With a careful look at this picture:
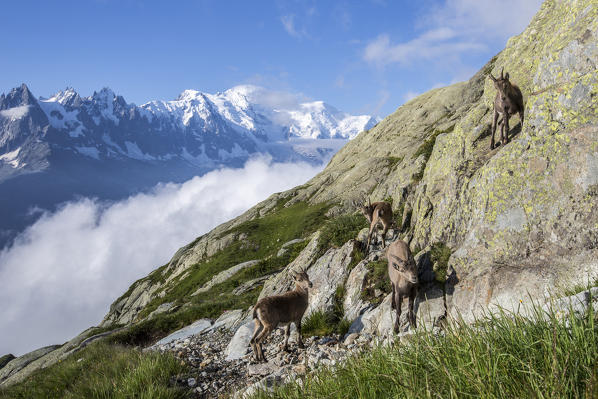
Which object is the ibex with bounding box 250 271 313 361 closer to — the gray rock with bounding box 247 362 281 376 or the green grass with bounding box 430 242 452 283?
the gray rock with bounding box 247 362 281 376

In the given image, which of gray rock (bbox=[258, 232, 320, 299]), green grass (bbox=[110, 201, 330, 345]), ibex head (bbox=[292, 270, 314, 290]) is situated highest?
green grass (bbox=[110, 201, 330, 345])

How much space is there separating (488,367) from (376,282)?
34.4ft

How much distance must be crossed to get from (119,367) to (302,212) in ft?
211

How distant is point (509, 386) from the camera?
321cm

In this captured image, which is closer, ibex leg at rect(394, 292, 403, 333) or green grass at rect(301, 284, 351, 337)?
ibex leg at rect(394, 292, 403, 333)

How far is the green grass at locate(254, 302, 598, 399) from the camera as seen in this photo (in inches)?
116

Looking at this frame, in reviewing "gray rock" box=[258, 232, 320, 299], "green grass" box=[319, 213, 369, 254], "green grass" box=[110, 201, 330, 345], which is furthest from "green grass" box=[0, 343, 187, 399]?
"green grass" box=[110, 201, 330, 345]

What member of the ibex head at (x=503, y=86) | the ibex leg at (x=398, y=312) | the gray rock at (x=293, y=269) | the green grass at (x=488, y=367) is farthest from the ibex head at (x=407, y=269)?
the gray rock at (x=293, y=269)

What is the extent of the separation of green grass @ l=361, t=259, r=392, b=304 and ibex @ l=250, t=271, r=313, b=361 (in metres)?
2.51

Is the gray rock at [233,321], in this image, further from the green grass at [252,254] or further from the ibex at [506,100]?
the green grass at [252,254]

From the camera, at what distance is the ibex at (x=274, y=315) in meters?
11.8

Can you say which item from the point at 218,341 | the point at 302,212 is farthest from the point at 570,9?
the point at 302,212

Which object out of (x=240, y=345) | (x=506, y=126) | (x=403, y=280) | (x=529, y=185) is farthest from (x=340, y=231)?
(x=529, y=185)

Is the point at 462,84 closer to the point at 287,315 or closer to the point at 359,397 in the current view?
the point at 287,315
